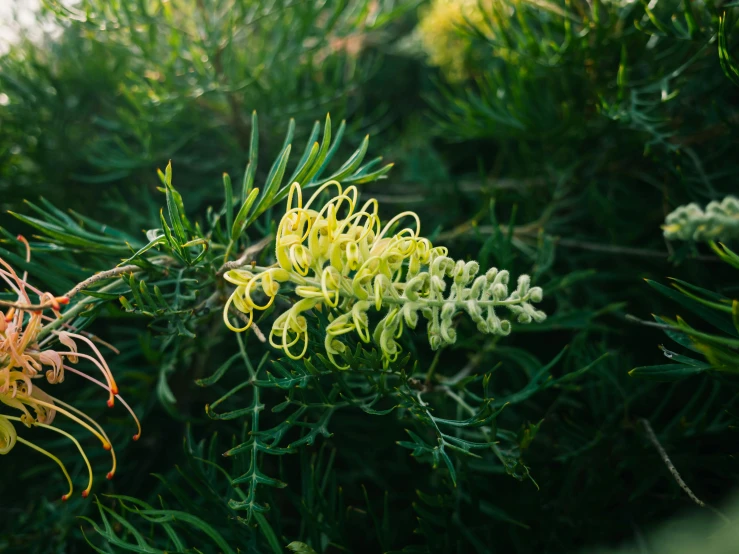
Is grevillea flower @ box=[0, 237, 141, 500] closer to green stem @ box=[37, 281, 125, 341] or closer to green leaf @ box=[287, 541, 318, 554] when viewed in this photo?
green stem @ box=[37, 281, 125, 341]

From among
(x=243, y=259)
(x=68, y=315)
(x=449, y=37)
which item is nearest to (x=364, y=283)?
(x=243, y=259)

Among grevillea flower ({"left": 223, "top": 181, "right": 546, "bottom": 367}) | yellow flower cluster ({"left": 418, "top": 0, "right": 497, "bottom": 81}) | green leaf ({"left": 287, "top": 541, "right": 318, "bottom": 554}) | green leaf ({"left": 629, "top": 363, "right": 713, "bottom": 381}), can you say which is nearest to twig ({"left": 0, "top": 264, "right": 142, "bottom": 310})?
grevillea flower ({"left": 223, "top": 181, "right": 546, "bottom": 367})

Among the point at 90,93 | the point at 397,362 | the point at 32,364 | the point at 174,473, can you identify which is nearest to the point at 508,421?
the point at 397,362

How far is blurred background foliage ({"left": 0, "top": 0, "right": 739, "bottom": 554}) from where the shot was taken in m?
0.50

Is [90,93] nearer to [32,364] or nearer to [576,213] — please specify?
[32,364]

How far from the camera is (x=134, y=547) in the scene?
0.48 metres

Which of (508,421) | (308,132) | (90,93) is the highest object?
(90,93)

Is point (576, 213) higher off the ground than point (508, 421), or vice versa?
point (576, 213)

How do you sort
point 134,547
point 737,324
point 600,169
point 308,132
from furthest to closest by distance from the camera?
1. point 308,132
2. point 600,169
3. point 134,547
4. point 737,324

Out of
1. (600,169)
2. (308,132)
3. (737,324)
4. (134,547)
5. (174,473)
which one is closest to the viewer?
(737,324)

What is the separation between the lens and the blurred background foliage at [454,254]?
50 centimetres

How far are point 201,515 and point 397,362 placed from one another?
0.29m

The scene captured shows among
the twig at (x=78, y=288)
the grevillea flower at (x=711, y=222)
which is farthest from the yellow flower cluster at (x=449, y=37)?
the twig at (x=78, y=288)

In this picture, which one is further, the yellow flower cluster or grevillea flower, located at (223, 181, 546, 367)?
the yellow flower cluster
